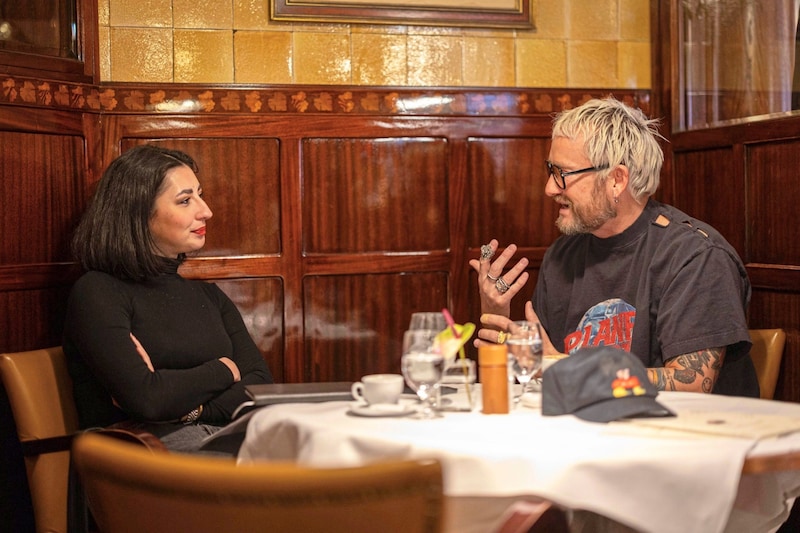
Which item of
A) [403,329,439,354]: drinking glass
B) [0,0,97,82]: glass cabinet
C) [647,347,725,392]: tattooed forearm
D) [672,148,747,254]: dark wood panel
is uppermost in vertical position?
[0,0,97,82]: glass cabinet

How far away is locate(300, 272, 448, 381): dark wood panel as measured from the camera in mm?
3348

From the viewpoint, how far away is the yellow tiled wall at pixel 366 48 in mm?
3197

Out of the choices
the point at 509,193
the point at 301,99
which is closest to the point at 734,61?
the point at 509,193

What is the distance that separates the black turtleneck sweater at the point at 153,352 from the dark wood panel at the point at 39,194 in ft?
1.66

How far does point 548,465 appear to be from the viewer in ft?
4.68

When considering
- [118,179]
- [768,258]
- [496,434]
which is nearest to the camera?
[496,434]

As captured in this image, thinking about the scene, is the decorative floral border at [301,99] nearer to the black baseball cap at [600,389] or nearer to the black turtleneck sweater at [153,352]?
the black turtleneck sweater at [153,352]

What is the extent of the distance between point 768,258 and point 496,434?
1.79m

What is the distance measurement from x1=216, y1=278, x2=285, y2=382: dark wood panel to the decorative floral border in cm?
61

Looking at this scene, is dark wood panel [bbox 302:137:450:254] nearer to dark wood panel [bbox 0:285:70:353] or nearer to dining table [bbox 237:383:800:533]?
dark wood panel [bbox 0:285:70:353]

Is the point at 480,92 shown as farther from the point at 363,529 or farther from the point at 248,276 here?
the point at 363,529

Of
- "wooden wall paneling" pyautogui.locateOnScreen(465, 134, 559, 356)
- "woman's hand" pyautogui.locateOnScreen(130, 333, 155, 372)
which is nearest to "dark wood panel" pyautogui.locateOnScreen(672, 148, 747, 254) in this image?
"wooden wall paneling" pyautogui.locateOnScreen(465, 134, 559, 356)

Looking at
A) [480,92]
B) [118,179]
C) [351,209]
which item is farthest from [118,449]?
[480,92]

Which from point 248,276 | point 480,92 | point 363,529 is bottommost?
point 363,529
